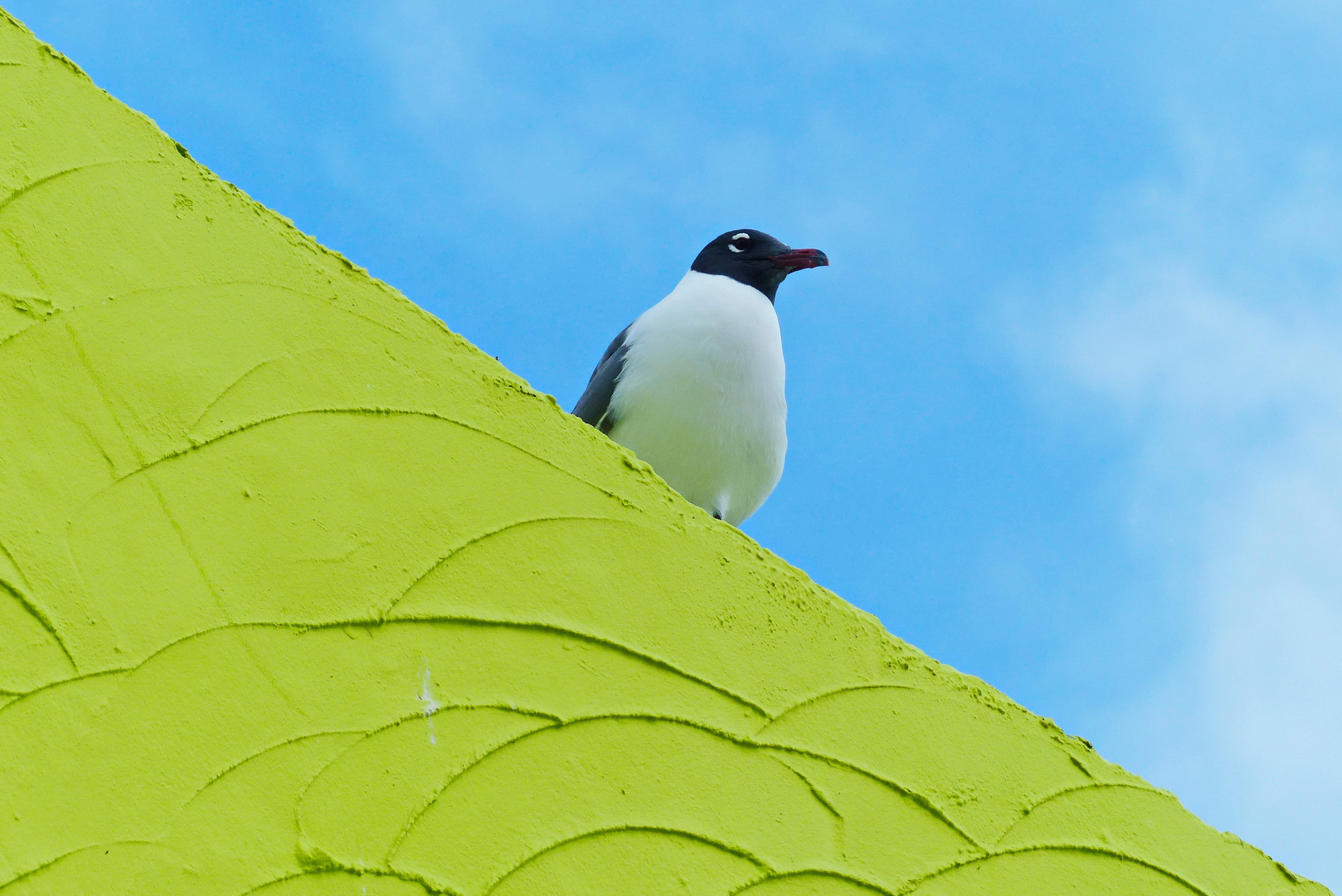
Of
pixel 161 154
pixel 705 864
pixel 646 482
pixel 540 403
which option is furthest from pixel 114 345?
pixel 705 864

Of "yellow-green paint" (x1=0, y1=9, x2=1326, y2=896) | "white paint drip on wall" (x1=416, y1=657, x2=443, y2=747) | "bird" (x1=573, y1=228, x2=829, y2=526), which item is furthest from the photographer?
"bird" (x1=573, y1=228, x2=829, y2=526)

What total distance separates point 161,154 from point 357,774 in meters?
1.15

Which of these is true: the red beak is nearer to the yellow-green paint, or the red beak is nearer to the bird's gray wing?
the bird's gray wing

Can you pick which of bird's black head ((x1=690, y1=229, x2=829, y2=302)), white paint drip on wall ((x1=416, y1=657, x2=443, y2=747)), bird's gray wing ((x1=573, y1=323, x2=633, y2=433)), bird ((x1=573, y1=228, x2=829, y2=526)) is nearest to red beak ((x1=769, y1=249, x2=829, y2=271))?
bird's black head ((x1=690, y1=229, x2=829, y2=302))

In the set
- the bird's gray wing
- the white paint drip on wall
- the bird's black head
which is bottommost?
the white paint drip on wall

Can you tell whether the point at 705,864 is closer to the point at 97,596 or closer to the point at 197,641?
the point at 197,641

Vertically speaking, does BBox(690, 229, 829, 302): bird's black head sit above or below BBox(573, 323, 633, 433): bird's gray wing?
above

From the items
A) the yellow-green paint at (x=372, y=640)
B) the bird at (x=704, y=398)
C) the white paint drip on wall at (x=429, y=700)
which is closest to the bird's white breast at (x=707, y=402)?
the bird at (x=704, y=398)

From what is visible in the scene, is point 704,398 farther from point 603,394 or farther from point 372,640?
point 372,640

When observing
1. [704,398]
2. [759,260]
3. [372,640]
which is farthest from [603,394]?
[372,640]

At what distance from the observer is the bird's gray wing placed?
458 cm

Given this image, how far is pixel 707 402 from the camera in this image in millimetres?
4363

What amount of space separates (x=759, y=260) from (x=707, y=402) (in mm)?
1120

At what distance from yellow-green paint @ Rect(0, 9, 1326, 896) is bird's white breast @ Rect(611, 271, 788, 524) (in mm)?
2153
